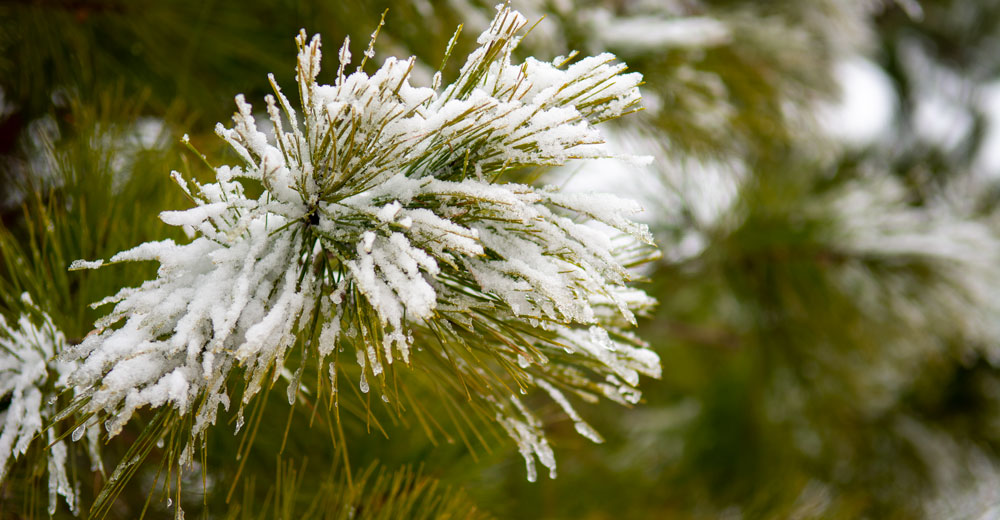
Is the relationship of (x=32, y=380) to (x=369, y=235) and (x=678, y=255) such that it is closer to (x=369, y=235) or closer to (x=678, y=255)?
(x=369, y=235)

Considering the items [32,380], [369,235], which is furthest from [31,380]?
[369,235]

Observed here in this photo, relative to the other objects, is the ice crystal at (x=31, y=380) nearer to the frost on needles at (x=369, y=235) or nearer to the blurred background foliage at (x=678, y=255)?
the blurred background foliage at (x=678, y=255)

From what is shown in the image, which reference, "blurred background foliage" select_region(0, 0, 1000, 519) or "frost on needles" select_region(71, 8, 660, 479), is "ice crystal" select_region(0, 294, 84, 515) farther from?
"frost on needles" select_region(71, 8, 660, 479)

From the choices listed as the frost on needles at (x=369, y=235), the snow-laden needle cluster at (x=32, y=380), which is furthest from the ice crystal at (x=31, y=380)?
the frost on needles at (x=369, y=235)

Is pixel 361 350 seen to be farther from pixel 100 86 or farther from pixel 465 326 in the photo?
pixel 100 86

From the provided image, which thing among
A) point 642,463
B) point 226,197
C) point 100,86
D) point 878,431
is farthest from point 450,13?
point 878,431

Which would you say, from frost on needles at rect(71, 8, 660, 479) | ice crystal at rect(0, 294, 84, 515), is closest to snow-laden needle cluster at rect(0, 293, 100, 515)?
ice crystal at rect(0, 294, 84, 515)
